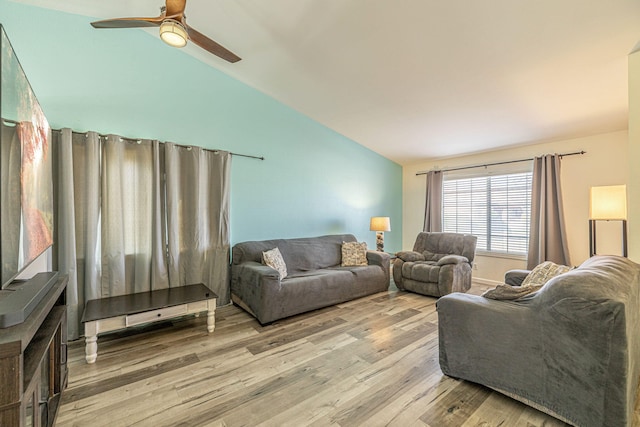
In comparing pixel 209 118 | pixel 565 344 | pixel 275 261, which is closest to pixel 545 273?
pixel 565 344

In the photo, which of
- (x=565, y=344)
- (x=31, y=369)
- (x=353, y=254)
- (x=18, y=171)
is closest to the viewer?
(x=31, y=369)

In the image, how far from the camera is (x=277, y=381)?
6.38 feet

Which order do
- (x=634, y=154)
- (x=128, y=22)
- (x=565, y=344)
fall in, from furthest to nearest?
(x=634, y=154)
(x=128, y=22)
(x=565, y=344)

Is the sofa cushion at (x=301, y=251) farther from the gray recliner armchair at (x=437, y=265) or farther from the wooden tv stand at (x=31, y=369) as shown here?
the wooden tv stand at (x=31, y=369)

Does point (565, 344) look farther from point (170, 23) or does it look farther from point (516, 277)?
point (170, 23)

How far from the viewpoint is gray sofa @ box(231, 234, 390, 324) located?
2.90 metres

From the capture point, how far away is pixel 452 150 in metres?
4.73

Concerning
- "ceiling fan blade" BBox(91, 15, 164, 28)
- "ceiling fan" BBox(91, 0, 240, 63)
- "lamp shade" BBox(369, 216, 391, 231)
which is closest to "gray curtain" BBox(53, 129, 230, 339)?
"ceiling fan blade" BBox(91, 15, 164, 28)

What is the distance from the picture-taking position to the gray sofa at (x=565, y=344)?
4.50 ft

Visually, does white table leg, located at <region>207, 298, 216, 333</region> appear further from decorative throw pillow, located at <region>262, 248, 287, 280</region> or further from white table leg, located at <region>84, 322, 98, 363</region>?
white table leg, located at <region>84, 322, 98, 363</region>

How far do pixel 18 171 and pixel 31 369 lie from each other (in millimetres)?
877

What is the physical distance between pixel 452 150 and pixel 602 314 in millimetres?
3826

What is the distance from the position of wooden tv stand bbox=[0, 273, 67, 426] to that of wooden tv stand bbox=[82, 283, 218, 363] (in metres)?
0.59

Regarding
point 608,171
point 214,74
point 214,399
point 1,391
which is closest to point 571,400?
point 214,399
